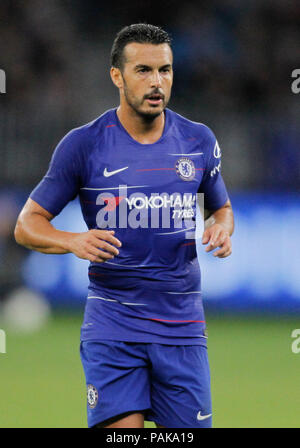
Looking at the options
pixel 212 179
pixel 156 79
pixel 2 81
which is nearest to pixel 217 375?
pixel 212 179

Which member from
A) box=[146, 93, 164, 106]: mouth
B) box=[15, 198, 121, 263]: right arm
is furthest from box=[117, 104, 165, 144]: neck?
box=[15, 198, 121, 263]: right arm

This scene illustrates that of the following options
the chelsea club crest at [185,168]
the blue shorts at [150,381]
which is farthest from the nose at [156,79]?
the blue shorts at [150,381]

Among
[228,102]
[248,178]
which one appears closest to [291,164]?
[248,178]

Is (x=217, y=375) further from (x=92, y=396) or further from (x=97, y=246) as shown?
(x=97, y=246)

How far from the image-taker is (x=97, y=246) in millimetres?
3891

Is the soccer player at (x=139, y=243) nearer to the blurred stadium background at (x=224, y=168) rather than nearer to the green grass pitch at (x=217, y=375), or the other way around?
the green grass pitch at (x=217, y=375)

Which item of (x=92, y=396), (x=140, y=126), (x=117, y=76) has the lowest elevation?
(x=92, y=396)

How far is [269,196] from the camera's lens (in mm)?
10648

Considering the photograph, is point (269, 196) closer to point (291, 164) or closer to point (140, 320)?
point (291, 164)

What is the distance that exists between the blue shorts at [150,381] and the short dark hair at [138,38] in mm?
1528

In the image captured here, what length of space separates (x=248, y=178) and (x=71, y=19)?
4.05 m

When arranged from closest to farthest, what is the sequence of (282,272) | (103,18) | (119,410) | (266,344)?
(119,410) < (266,344) < (282,272) < (103,18)

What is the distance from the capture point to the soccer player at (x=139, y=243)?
13.6 feet

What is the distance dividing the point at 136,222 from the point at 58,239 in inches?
16.6
